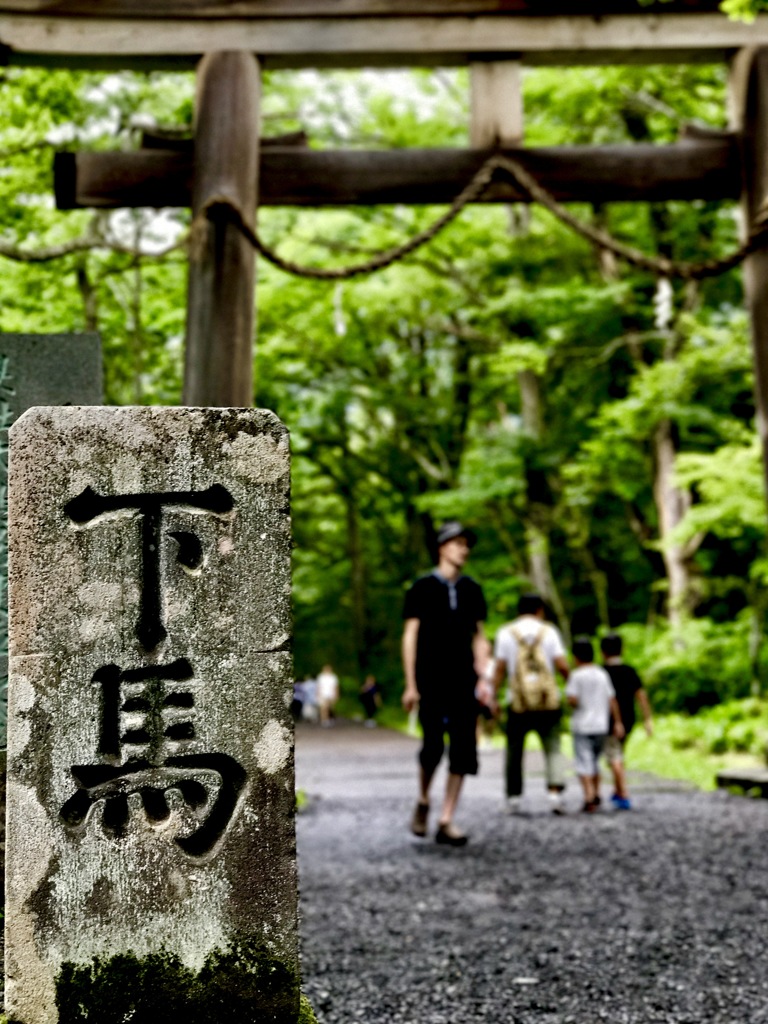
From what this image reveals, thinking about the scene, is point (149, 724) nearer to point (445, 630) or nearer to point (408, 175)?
point (445, 630)

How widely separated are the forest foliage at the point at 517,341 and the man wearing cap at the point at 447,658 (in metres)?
3.24

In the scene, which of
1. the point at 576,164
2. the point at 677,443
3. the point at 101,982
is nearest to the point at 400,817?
the point at 576,164

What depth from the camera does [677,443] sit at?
13.7 metres

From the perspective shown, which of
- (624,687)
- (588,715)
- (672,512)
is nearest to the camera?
(588,715)

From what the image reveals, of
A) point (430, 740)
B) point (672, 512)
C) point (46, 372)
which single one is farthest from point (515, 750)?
point (672, 512)

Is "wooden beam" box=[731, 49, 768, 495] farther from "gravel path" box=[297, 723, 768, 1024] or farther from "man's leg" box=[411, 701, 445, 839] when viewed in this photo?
"man's leg" box=[411, 701, 445, 839]

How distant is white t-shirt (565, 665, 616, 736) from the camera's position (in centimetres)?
702

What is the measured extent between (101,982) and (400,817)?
17.4 feet

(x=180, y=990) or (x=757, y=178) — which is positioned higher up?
(x=757, y=178)

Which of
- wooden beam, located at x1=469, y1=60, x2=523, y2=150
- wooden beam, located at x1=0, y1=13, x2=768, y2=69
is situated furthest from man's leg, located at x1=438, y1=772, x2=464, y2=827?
wooden beam, located at x1=0, y1=13, x2=768, y2=69

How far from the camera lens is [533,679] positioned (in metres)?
6.84

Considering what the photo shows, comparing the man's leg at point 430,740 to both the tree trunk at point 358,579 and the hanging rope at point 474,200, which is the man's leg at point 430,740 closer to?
the hanging rope at point 474,200

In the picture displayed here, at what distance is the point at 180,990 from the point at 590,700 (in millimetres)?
5419

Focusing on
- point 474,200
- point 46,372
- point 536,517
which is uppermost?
point 474,200
